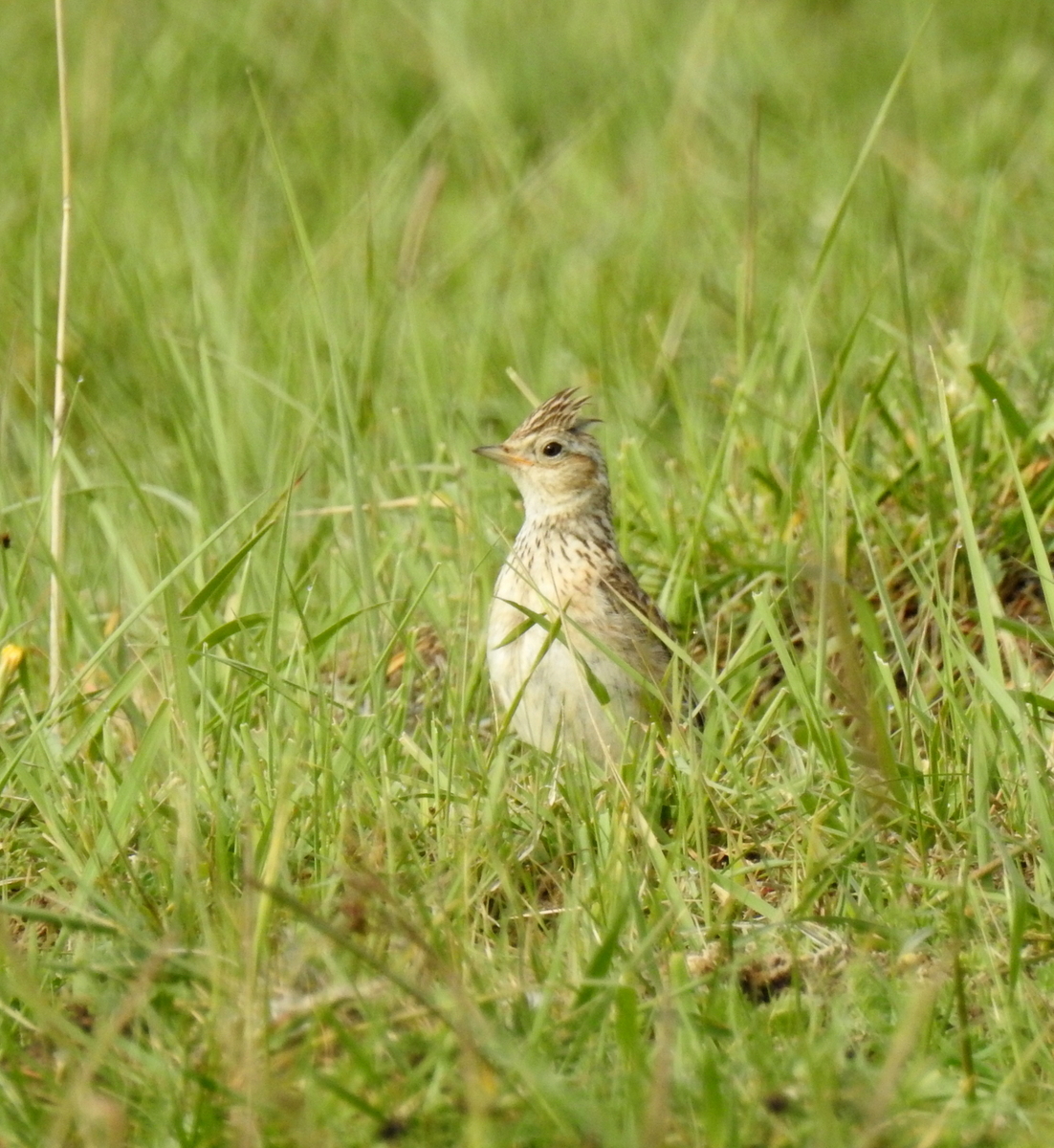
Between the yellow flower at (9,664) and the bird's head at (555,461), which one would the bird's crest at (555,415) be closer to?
the bird's head at (555,461)

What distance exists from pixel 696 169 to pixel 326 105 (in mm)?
1776

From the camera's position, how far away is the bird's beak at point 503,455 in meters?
5.01

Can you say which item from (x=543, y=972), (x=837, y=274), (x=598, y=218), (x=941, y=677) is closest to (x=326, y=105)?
(x=598, y=218)

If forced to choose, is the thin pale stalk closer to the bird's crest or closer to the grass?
the grass

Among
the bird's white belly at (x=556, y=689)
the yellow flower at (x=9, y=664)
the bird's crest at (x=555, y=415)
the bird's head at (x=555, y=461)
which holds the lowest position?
the bird's white belly at (x=556, y=689)

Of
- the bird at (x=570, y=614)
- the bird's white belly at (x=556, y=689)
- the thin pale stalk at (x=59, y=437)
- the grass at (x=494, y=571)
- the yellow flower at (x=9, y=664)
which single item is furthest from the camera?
the bird's white belly at (x=556, y=689)

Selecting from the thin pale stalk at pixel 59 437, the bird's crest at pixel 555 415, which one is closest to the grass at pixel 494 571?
the thin pale stalk at pixel 59 437

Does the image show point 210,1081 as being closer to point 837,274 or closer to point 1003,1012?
point 1003,1012

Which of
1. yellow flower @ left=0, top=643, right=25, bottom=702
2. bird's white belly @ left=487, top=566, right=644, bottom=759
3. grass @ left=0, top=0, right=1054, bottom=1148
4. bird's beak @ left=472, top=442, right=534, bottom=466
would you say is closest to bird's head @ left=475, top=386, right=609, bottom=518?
bird's beak @ left=472, top=442, right=534, bottom=466

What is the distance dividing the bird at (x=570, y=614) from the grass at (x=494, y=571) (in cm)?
13

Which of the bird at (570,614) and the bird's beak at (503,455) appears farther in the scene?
the bird's beak at (503,455)

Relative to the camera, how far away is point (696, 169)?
7.58 meters

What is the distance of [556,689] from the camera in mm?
4418

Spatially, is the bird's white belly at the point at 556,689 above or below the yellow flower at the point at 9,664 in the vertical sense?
below
